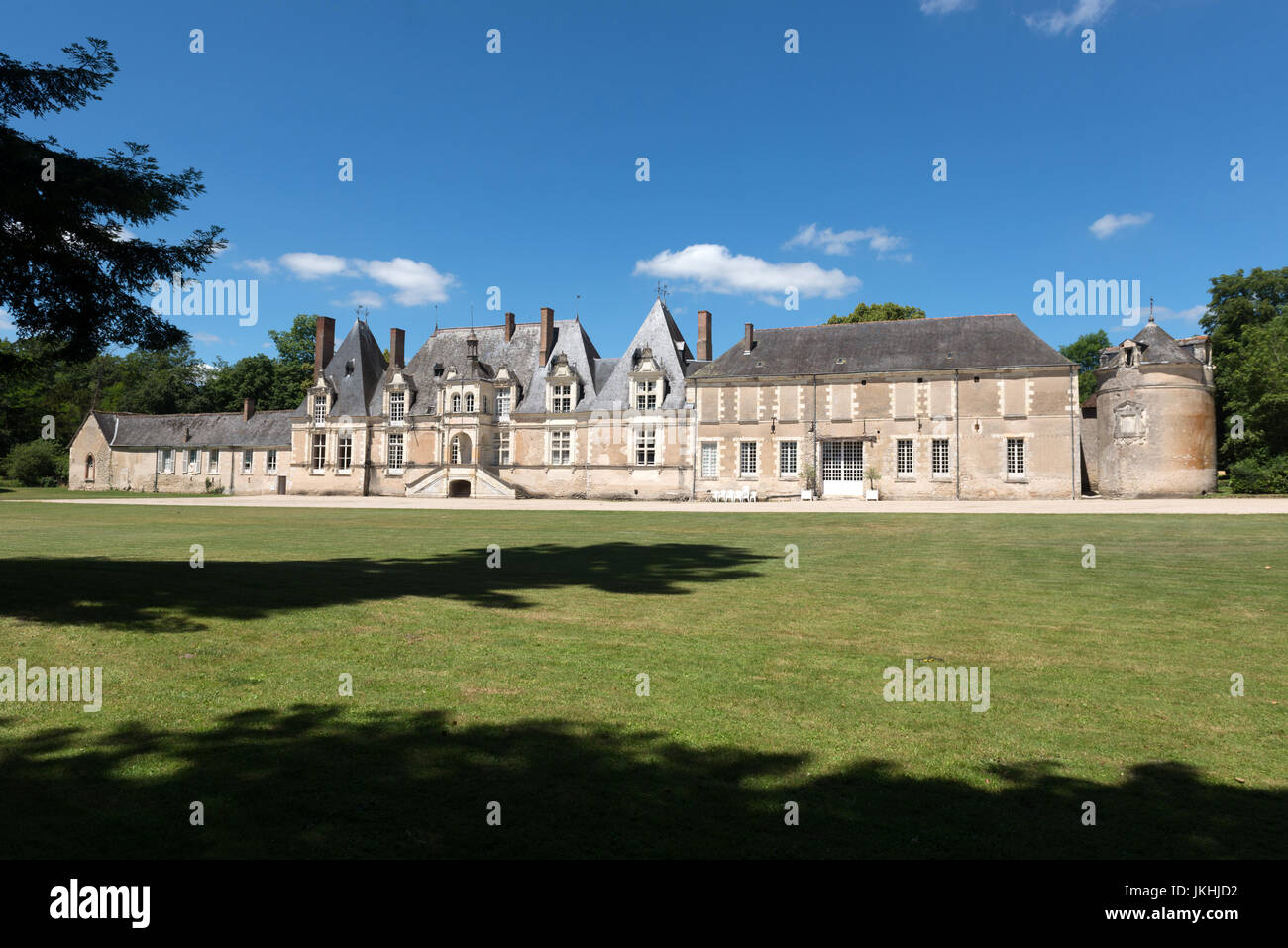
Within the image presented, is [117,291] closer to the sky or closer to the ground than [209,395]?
closer to the ground

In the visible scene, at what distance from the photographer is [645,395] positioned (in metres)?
49.2

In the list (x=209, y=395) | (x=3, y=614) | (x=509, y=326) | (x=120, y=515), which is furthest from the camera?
(x=209, y=395)

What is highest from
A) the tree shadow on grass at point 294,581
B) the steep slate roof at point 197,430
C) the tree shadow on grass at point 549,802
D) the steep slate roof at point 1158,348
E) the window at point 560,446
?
the steep slate roof at point 1158,348

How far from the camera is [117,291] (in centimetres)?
971

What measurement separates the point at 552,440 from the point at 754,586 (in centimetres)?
4082

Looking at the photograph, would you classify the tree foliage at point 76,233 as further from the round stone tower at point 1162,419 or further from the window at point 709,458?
the round stone tower at point 1162,419

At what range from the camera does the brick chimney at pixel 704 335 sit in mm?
52062

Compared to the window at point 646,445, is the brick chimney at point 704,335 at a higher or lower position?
higher

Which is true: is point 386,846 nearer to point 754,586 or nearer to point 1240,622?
point 754,586

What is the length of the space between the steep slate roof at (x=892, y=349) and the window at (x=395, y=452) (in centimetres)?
2202

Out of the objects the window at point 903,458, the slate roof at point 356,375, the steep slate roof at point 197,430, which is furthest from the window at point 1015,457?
the steep slate roof at point 197,430

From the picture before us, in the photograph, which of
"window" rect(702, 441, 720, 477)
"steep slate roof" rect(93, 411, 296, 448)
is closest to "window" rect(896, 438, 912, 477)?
"window" rect(702, 441, 720, 477)
